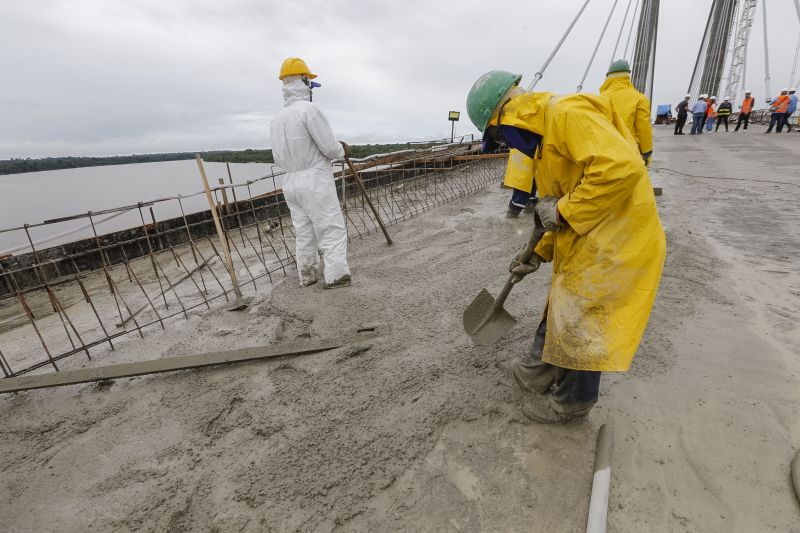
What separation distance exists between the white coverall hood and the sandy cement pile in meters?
1.98

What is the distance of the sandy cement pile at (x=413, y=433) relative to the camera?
1.58m

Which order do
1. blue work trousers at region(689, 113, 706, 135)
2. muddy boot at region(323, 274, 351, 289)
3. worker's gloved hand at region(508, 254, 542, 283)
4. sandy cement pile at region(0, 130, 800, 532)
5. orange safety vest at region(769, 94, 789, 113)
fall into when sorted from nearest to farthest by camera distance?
sandy cement pile at region(0, 130, 800, 532)
worker's gloved hand at region(508, 254, 542, 283)
muddy boot at region(323, 274, 351, 289)
orange safety vest at region(769, 94, 789, 113)
blue work trousers at region(689, 113, 706, 135)

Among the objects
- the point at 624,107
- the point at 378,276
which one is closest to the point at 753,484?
the point at 378,276

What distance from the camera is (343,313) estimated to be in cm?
324

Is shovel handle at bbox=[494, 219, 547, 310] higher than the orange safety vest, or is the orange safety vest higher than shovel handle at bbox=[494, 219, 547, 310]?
the orange safety vest

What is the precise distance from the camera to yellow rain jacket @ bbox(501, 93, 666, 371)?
4.69ft

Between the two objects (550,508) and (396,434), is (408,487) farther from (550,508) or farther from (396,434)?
(550,508)

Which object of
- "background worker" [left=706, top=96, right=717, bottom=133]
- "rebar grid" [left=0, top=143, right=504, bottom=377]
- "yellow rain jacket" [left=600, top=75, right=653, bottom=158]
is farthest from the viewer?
"background worker" [left=706, top=96, right=717, bottom=133]

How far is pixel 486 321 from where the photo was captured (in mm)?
2338

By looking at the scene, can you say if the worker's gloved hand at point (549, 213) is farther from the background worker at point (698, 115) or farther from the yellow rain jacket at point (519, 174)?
the background worker at point (698, 115)

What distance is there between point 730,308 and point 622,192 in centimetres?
221

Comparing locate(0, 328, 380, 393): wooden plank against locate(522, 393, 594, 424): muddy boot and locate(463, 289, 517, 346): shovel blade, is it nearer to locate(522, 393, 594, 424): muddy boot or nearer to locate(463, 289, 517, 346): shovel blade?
locate(463, 289, 517, 346): shovel blade

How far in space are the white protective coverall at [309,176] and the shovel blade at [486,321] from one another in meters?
1.75

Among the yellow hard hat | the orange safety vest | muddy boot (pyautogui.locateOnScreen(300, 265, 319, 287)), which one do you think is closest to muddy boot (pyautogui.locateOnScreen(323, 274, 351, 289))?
muddy boot (pyautogui.locateOnScreen(300, 265, 319, 287))
